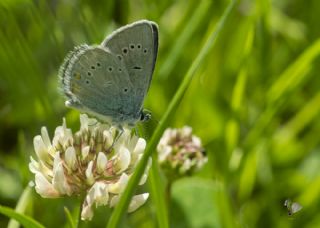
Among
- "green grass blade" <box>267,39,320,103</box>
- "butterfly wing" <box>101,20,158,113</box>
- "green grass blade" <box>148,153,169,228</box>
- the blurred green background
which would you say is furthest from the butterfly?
"green grass blade" <box>267,39,320,103</box>

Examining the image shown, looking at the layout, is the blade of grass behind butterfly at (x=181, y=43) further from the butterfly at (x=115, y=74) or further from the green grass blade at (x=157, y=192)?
the green grass blade at (x=157, y=192)

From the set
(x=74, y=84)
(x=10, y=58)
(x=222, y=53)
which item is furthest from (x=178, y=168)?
(x=222, y=53)

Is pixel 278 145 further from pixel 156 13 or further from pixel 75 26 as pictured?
pixel 75 26

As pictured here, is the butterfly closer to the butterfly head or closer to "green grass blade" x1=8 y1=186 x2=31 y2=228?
the butterfly head

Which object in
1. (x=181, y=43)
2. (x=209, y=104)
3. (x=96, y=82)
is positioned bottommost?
(x=209, y=104)

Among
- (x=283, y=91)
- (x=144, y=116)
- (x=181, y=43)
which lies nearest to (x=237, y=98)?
(x=283, y=91)

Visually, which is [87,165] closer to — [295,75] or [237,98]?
[237,98]
